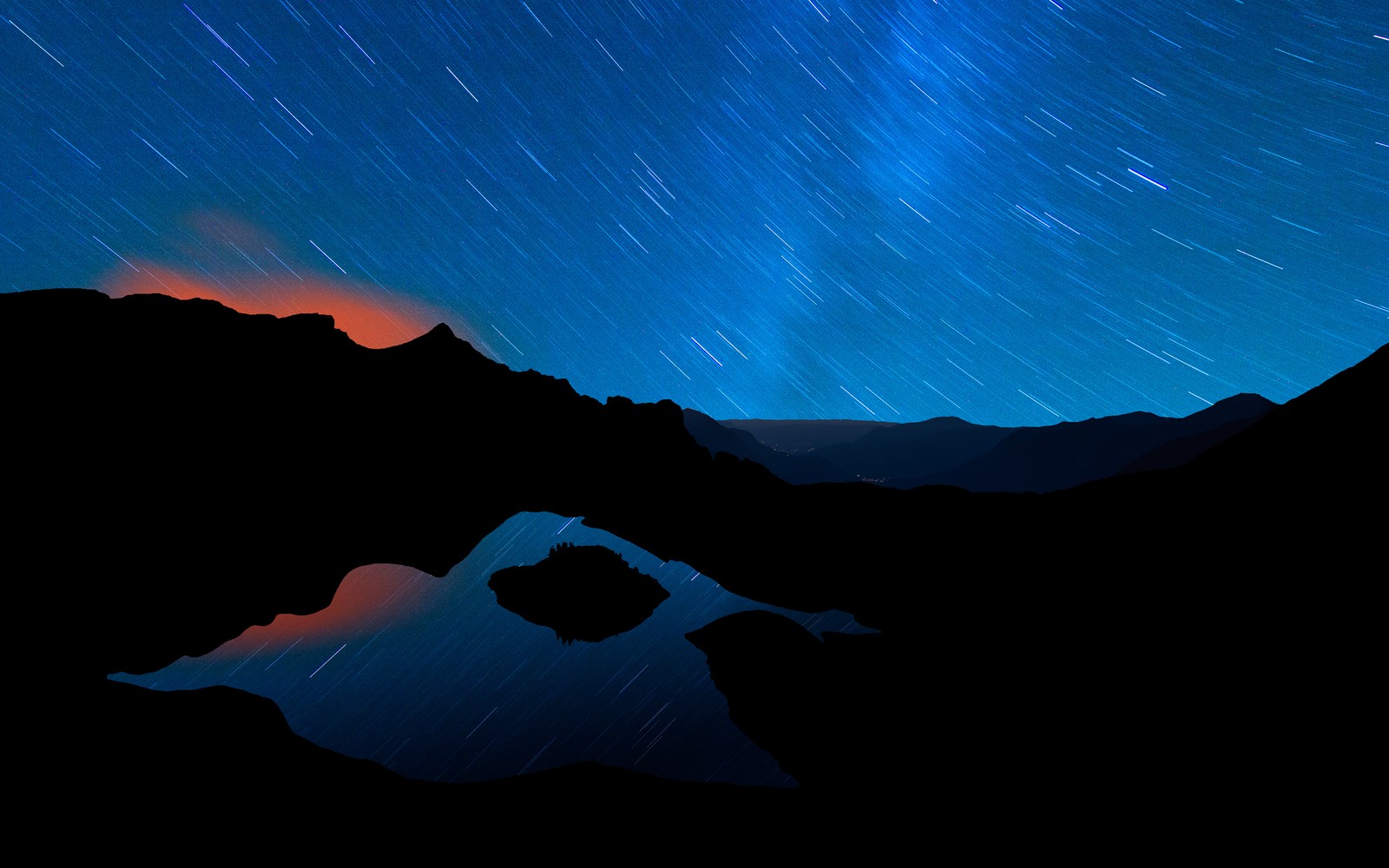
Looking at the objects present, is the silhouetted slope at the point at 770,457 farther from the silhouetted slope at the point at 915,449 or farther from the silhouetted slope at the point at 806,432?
the silhouetted slope at the point at 806,432

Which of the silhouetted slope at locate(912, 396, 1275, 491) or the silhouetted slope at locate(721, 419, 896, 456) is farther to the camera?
the silhouetted slope at locate(721, 419, 896, 456)

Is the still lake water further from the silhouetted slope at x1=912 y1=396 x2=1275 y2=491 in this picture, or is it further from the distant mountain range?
the silhouetted slope at x1=912 y1=396 x2=1275 y2=491

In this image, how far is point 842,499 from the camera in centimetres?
1454

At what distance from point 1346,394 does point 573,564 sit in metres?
24.6

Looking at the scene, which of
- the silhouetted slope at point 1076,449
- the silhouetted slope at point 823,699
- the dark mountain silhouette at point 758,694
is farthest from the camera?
the silhouetted slope at point 1076,449

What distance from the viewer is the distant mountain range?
217ft

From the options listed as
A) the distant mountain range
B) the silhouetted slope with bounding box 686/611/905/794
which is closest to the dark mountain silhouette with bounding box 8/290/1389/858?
the silhouetted slope with bounding box 686/611/905/794

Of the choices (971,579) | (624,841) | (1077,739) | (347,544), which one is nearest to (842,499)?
(971,579)

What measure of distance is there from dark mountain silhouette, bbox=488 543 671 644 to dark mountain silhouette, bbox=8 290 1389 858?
1307 centimetres

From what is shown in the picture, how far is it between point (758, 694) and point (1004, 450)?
88.6 m

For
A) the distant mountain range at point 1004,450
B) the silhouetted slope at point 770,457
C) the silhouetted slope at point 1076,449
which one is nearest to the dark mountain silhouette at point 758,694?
the distant mountain range at point 1004,450

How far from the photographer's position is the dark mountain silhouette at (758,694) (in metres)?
6.70

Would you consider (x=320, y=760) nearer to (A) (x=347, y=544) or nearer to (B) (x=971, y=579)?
(A) (x=347, y=544)

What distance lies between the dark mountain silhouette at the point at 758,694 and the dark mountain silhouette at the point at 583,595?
13067 millimetres
